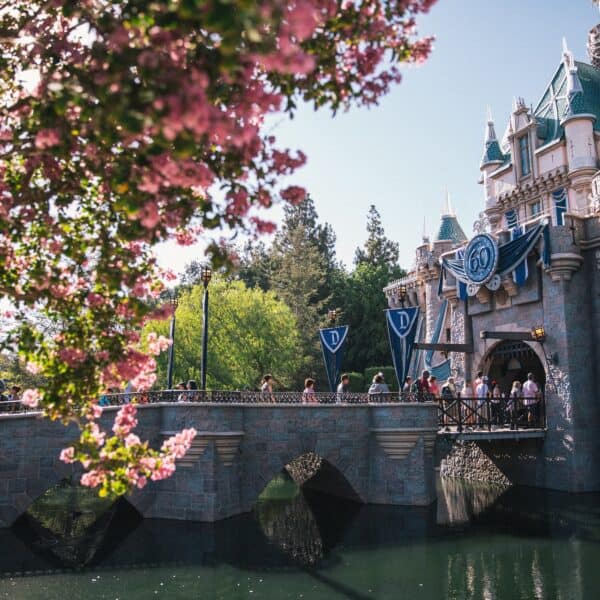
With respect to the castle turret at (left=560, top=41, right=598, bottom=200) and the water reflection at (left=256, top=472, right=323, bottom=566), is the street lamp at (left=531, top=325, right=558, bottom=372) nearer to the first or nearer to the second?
the castle turret at (left=560, top=41, right=598, bottom=200)

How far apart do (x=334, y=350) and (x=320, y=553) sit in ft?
27.6

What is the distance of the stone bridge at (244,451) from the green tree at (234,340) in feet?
51.3

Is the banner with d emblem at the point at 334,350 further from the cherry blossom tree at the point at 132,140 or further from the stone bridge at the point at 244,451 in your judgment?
the cherry blossom tree at the point at 132,140

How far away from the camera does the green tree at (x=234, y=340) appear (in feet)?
105

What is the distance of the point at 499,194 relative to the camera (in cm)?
2797

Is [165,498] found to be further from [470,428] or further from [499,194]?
[499,194]

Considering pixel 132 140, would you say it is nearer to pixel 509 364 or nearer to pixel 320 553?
pixel 320 553

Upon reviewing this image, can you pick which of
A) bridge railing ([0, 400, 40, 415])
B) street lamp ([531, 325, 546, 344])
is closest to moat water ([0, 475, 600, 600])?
bridge railing ([0, 400, 40, 415])

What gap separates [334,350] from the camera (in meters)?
20.0

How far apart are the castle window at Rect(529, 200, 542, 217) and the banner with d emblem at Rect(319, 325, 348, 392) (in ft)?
36.0

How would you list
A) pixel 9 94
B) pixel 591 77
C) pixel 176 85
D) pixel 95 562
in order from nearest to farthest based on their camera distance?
pixel 176 85, pixel 9 94, pixel 95 562, pixel 591 77

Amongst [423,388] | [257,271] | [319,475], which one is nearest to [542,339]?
[423,388]

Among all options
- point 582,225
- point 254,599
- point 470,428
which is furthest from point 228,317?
point 254,599

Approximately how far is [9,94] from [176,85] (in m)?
3.61
